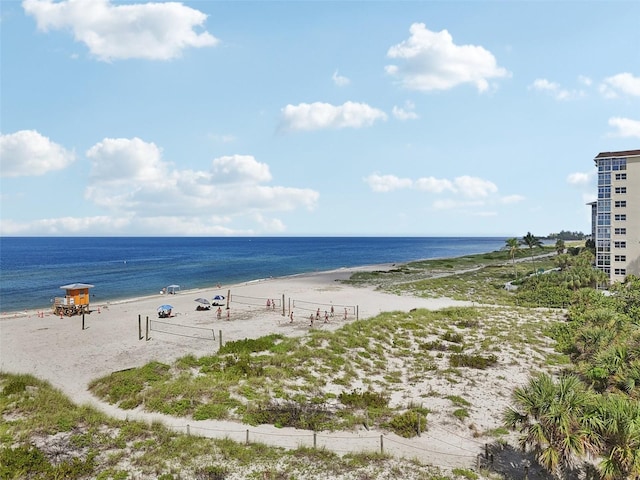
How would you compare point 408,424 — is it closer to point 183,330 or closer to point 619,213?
point 183,330

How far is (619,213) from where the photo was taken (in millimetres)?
57750

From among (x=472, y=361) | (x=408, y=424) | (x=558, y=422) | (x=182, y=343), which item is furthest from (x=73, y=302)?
(x=558, y=422)

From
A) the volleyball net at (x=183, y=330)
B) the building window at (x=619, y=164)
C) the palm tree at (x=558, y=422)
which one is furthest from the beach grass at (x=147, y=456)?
the building window at (x=619, y=164)

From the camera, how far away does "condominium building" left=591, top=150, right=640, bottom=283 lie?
186ft

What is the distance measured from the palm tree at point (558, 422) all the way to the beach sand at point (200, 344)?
374 centimetres

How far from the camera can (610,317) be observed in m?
32.2

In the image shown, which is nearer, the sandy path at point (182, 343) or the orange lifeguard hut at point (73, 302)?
the sandy path at point (182, 343)

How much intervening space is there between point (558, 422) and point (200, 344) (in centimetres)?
2643

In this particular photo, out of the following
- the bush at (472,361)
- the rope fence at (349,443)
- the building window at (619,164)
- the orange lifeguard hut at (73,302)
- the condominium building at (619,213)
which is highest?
the building window at (619,164)

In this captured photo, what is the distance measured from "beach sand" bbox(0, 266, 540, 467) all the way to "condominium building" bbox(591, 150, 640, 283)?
25.7 m

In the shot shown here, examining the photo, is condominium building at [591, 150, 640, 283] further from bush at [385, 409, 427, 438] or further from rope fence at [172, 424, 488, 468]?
rope fence at [172, 424, 488, 468]

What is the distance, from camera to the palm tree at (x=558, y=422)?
13.2 meters

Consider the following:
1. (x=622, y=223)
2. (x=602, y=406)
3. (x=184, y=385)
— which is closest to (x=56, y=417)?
(x=184, y=385)

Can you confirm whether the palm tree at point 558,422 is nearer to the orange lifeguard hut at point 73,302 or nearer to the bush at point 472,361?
the bush at point 472,361
